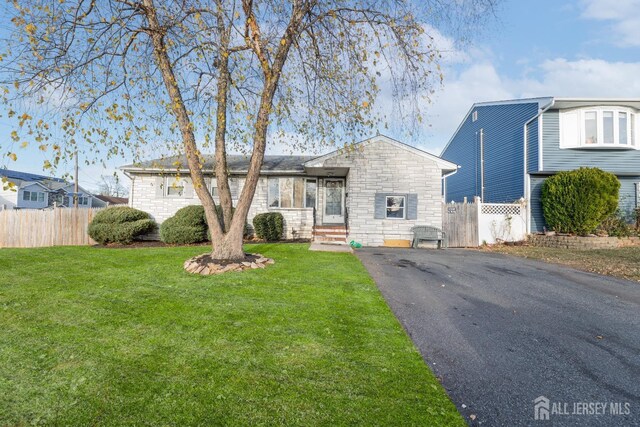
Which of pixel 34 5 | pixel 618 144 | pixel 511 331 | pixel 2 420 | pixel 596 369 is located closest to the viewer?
pixel 2 420

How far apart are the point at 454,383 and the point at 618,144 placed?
17.7 meters

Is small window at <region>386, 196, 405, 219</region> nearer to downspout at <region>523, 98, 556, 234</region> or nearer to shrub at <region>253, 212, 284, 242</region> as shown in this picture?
shrub at <region>253, 212, 284, 242</region>

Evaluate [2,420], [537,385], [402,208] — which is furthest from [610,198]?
[2,420]

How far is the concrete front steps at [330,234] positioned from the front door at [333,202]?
3.53ft

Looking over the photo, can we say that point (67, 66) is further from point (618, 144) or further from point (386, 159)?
point (618, 144)

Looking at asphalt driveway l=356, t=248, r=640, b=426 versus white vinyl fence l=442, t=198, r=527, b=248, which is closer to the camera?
asphalt driveway l=356, t=248, r=640, b=426

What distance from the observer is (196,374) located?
297 centimetres

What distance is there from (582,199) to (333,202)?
34.0 ft

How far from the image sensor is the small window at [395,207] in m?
13.9

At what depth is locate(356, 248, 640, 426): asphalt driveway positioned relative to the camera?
2.70m

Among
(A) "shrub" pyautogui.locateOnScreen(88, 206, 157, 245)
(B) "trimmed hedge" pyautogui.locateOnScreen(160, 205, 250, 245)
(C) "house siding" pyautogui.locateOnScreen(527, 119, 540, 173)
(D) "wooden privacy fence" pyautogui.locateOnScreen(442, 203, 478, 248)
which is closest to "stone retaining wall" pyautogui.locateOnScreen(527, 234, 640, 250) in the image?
(D) "wooden privacy fence" pyautogui.locateOnScreen(442, 203, 478, 248)

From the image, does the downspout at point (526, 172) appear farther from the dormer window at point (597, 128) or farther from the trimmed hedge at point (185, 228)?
the trimmed hedge at point (185, 228)

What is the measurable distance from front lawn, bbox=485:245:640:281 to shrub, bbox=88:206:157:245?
48.3 ft

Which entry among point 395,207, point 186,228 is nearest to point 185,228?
point 186,228
